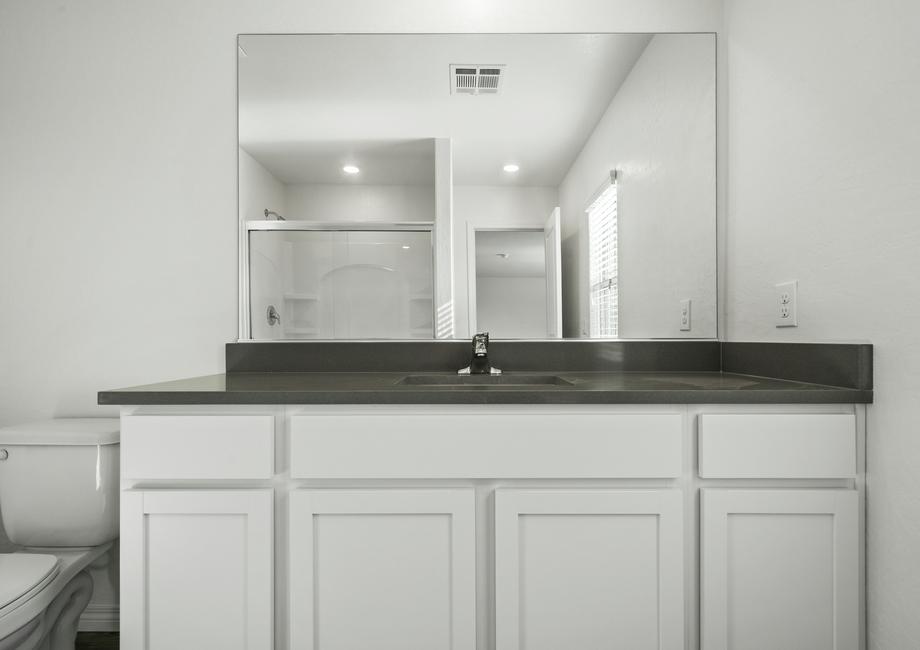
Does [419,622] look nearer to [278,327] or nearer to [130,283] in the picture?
[278,327]

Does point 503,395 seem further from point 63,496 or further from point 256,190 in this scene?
point 63,496

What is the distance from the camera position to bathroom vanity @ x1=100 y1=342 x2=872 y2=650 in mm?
1065

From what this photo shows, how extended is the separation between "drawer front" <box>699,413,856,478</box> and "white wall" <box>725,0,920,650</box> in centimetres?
7

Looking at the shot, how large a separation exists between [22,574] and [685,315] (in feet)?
6.37

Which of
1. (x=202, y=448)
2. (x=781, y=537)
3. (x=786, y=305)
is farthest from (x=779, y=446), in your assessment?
(x=202, y=448)

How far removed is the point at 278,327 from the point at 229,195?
0.48 metres

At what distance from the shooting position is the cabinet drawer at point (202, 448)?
3.60 feet

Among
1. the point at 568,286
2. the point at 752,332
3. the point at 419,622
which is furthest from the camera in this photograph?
the point at 568,286

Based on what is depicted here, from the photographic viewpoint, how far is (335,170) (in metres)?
1.65

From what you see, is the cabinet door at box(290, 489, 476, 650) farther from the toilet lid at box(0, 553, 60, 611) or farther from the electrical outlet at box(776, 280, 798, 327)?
the electrical outlet at box(776, 280, 798, 327)

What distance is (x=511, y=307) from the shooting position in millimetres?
1669

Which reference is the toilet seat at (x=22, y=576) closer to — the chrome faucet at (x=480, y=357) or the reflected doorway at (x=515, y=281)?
the chrome faucet at (x=480, y=357)

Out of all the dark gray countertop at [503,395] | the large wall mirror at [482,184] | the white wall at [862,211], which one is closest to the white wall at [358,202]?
the large wall mirror at [482,184]

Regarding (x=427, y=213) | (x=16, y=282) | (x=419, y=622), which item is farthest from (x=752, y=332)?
(x=16, y=282)
